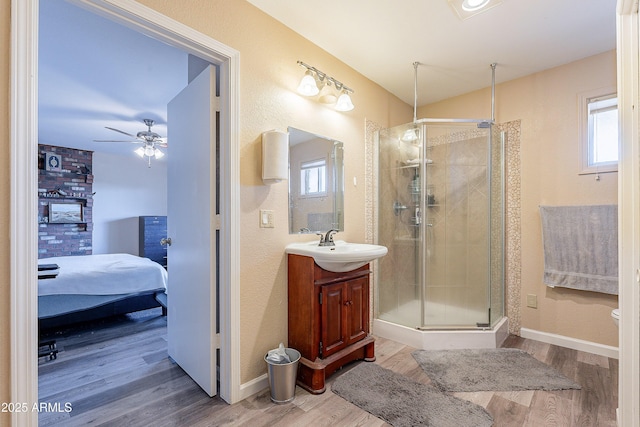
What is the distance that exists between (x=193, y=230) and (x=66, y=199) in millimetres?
4831

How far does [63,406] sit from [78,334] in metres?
1.36

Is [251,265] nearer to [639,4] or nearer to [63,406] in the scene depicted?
[63,406]

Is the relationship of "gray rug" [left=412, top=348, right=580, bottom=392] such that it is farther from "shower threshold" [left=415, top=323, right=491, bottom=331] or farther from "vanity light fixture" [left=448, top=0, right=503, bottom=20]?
"vanity light fixture" [left=448, top=0, right=503, bottom=20]

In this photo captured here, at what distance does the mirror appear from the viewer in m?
2.17

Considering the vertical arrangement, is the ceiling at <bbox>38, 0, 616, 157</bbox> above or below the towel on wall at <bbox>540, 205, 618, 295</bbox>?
above

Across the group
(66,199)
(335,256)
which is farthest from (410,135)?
(66,199)

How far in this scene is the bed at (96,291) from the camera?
2711 millimetres

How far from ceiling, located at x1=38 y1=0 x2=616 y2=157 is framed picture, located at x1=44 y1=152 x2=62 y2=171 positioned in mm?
2244

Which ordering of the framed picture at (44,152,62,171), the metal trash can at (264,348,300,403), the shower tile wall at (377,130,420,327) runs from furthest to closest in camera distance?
the framed picture at (44,152,62,171) → the shower tile wall at (377,130,420,327) → the metal trash can at (264,348,300,403)

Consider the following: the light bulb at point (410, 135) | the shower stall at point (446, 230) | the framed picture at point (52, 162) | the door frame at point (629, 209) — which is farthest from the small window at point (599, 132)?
the framed picture at point (52, 162)

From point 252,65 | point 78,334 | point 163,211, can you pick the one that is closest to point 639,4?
point 252,65

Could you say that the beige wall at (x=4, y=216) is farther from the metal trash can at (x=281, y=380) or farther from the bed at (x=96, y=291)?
the bed at (x=96, y=291)

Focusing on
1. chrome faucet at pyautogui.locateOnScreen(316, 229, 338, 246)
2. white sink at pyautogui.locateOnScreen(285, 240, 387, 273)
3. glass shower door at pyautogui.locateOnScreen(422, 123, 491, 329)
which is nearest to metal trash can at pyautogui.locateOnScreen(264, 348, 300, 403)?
white sink at pyautogui.locateOnScreen(285, 240, 387, 273)

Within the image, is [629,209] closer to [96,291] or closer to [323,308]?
[323,308]
